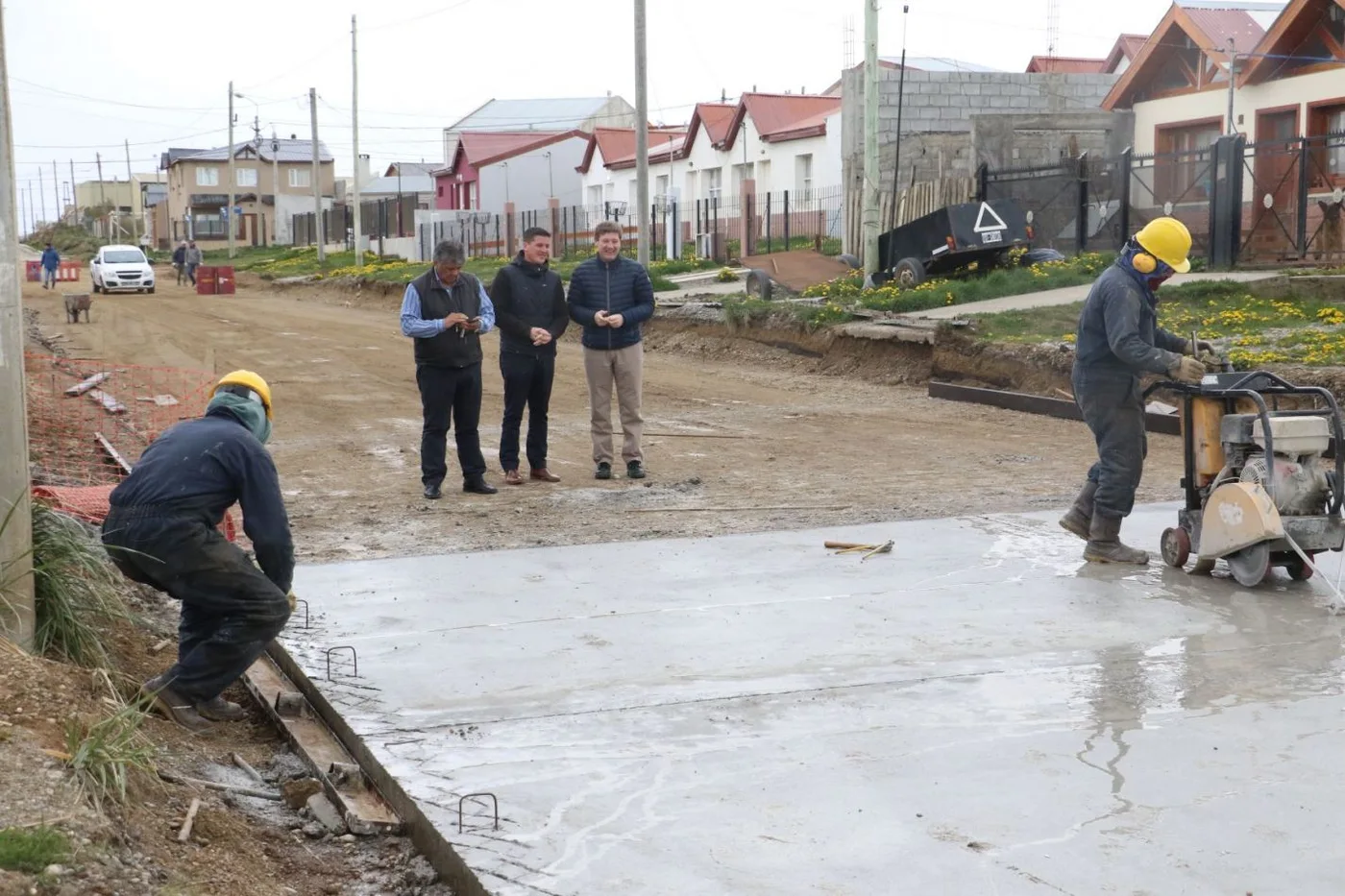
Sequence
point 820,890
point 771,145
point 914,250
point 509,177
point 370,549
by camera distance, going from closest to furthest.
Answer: point 820,890 → point 370,549 → point 914,250 → point 771,145 → point 509,177

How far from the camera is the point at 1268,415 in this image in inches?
274

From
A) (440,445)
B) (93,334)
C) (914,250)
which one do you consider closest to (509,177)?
(93,334)

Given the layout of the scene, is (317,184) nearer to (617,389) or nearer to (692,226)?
(692,226)

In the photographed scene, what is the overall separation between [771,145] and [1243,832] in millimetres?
42321

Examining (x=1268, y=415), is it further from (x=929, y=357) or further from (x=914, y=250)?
(x=914, y=250)

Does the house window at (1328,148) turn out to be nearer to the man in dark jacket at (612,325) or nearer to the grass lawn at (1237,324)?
the grass lawn at (1237,324)

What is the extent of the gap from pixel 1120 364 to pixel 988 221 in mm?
15340

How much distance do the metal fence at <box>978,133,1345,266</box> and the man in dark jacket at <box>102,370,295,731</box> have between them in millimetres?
18666

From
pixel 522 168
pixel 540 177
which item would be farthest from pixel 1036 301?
pixel 522 168

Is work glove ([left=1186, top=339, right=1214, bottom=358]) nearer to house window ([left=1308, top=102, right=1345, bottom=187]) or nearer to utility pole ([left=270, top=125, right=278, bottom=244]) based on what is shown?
house window ([left=1308, top=102, right=1345, bottom=187])

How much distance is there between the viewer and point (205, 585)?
5531 millimetres

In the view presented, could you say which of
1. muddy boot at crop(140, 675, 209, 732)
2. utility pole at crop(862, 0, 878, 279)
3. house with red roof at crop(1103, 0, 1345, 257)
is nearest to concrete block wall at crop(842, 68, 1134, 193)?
house with red roof at crop(1103, 0, 1345, 257)

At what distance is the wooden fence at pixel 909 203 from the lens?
86.7ft

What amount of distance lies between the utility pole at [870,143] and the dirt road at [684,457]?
2.84 m
